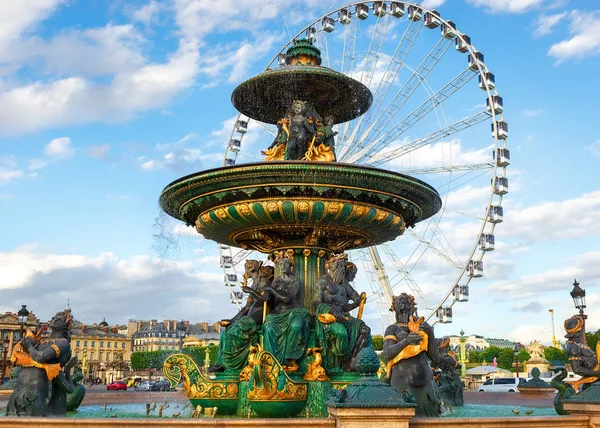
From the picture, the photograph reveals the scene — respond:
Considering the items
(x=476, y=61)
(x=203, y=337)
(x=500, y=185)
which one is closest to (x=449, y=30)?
(x=476, y=61)

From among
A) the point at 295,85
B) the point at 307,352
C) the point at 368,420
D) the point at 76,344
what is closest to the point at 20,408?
the point at 307,352

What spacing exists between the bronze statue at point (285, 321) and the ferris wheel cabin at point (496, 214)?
16.5 meters

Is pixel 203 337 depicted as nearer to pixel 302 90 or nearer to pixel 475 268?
pixel 475 268

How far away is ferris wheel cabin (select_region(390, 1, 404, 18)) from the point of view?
1008 inches

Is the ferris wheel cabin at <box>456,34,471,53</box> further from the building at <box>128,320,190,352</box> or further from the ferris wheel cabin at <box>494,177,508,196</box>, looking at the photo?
the building at <box>128,320,190,352</box>

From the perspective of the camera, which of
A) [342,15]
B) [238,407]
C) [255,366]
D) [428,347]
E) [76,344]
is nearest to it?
[428,347]

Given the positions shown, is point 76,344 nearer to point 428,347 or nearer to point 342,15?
point 342,15

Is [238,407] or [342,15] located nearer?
[238,407]

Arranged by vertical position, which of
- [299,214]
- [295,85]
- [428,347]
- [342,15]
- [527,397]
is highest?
[342,15]

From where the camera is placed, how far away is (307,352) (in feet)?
26.8

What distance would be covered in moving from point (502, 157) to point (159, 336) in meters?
97.3

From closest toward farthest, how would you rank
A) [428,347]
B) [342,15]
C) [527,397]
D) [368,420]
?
[368,420] < [428,347] < [527,397] < [342,15]

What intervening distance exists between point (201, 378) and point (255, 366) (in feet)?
4.16

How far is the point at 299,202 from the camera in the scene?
8.29 m
